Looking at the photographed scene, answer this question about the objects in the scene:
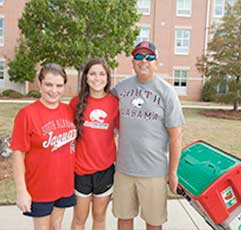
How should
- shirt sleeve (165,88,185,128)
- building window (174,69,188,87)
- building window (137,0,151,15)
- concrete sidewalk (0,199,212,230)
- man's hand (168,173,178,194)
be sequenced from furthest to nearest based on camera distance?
1. building window (174,69,188,87)
2. building window (137,0,151,15)
3. concrete sidewalk (0,199,212,230)
4. man's hand (168,173,178,194)
5. shirt sleeve (165,88,185,128)

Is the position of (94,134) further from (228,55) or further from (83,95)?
(228,55)

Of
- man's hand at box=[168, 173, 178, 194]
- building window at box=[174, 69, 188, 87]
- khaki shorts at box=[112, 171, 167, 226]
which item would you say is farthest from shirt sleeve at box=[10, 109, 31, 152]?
building window at box=[174, 69, 188, 87]

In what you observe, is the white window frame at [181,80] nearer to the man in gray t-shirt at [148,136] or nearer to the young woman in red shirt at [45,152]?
the man in gray t-shirt at [148,136]

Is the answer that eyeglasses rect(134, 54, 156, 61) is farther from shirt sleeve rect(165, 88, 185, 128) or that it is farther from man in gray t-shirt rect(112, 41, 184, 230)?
shirt sleeve rect(165, 88, 185, 128)

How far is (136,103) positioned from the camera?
258 cm

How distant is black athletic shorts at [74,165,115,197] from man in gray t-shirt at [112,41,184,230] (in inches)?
3.7

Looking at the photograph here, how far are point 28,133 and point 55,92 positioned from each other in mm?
355

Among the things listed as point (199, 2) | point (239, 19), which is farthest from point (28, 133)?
point (199, 2)

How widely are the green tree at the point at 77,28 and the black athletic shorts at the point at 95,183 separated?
11.5 metres

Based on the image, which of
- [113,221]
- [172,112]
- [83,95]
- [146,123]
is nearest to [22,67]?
[113,221]

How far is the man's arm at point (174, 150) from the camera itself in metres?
2.55

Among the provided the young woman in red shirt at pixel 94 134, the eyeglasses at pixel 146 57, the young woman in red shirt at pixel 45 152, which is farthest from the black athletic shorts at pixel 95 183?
the eyeglasses at pixel 146 57

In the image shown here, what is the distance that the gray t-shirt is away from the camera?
2.52 meters

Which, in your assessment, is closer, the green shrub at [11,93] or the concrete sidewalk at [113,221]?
the concrete sidewalk at [113,221]
